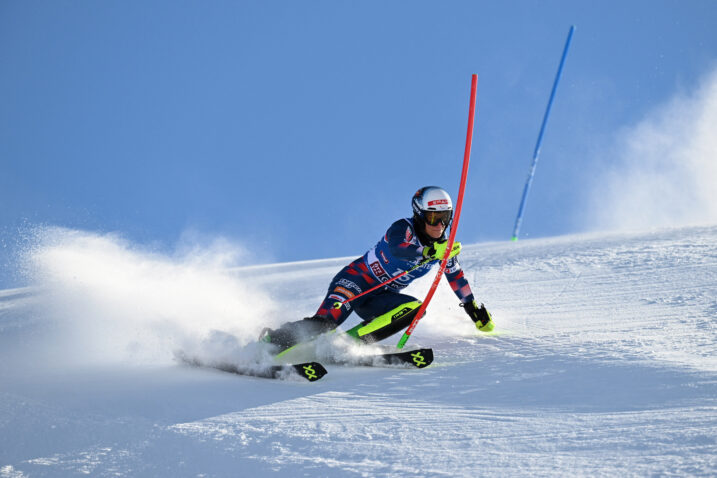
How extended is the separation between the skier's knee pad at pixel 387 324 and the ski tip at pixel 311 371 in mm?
745

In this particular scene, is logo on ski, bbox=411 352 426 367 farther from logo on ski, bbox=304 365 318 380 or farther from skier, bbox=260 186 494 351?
logo on ski, bbox=304 365 318 380

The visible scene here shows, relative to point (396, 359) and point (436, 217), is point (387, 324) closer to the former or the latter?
point (396, 359)

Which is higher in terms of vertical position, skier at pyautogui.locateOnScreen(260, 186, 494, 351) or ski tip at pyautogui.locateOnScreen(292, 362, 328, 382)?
skier at pyautogui.locateOnScreen(260, 186, 494, 351)

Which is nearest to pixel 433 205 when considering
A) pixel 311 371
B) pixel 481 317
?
pixel 481 317

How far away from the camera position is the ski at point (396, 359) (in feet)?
15.2

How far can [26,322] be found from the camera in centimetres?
825

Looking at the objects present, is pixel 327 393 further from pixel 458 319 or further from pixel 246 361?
pixel 458 319

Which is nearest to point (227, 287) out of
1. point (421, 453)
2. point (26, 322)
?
point (26, 322)

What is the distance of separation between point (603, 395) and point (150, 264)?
5917 millimetres

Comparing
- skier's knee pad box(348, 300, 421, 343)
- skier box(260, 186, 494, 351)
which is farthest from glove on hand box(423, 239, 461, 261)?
skier's knee pad box(348, 300, 421, 343)

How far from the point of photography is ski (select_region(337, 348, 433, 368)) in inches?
182

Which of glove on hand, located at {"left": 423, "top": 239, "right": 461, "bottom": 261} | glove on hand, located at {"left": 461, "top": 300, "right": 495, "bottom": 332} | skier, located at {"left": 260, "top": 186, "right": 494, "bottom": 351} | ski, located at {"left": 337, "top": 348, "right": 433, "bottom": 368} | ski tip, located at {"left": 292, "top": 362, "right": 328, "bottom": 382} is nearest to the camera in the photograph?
ski tip, located at {"left": 292, "top": 362, "right": 328, "bottom": 382}

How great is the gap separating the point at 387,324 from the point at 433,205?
1.07 metres

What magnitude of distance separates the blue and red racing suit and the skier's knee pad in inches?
5.0
